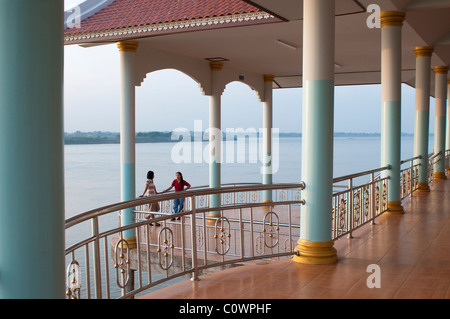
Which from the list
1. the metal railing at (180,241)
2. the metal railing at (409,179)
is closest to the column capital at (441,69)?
the metal railing at (409,179)

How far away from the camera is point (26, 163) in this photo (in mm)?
2131

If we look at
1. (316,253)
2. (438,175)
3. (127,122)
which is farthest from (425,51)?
(316,253)

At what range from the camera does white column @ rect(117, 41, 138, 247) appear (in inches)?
402

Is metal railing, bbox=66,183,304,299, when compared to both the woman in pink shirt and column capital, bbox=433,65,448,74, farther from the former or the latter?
column capital, bbox=433,65,448,74

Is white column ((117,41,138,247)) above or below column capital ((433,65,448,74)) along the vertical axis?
below

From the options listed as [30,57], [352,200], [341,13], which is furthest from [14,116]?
[341,13]

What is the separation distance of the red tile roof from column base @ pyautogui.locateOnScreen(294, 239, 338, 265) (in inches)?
184

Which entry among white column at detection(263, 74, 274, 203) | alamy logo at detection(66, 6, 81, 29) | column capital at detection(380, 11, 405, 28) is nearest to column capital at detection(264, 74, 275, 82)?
white column at detection(263, 74, 274, 203)

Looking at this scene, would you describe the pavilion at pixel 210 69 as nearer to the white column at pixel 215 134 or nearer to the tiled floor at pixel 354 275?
the white column at pixel 215 134

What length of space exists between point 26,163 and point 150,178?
9990 millimetres

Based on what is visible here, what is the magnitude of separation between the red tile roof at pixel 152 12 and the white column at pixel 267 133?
6.43 metres

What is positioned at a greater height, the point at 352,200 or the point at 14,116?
the point at 14,116
